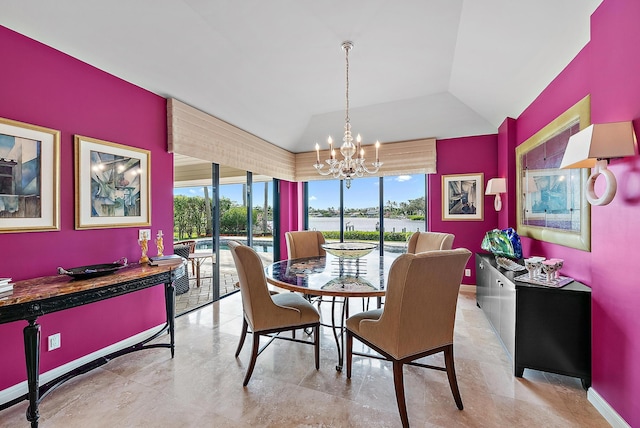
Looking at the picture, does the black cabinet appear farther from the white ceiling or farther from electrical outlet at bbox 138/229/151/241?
electrical outlet at bbox 138/229/151/241

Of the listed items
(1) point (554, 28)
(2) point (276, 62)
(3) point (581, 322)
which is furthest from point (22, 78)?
(3) point (581, 322)

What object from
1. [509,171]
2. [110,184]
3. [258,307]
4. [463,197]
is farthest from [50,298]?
[463,197]

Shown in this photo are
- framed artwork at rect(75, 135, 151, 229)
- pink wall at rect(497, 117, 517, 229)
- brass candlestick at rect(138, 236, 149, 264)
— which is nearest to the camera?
framed artwork at rect(75, 135, 151, 229)

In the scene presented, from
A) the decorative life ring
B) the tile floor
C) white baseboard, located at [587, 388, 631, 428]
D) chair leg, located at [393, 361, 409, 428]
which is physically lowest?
the tile floor

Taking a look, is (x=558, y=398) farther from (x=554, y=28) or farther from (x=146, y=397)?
(x=146, y=397)

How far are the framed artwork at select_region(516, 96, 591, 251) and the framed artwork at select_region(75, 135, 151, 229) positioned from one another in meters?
3.91

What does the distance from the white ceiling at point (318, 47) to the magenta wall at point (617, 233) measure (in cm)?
31

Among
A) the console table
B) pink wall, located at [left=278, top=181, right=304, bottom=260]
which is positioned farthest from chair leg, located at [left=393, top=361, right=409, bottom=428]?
pink wall, located at [left=278, top=181, right=304, bottom=260]

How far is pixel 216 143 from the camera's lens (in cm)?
361

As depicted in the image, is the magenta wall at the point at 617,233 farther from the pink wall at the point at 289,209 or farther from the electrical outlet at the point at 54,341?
the pink wall at the point at 289,209

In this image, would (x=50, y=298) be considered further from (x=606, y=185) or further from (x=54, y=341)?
(x=606, y=185)

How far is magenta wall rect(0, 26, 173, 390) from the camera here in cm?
196

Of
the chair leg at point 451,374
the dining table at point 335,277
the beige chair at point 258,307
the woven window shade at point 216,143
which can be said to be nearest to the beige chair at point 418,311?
the chair leg at point 451,374

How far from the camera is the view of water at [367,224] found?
5.06 meters
